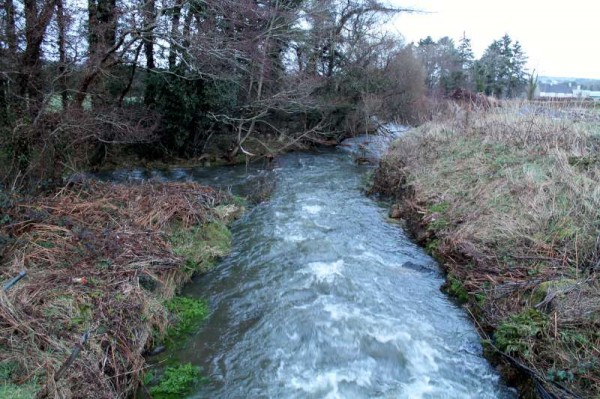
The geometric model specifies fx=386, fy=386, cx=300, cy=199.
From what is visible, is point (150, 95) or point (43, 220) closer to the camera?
point (43, 220)

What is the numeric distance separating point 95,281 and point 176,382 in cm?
169

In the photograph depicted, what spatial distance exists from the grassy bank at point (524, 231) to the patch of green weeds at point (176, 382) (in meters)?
3.51

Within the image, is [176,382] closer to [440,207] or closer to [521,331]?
[521,331]

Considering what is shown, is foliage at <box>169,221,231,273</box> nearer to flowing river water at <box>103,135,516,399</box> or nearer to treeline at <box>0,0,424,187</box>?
flowing river water at <box>103,135,516,399</box>

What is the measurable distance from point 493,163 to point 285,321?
6.34m

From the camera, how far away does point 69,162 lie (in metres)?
8.62

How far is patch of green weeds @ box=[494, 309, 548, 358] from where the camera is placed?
4.26 meters

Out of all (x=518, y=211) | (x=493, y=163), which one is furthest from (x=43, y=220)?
(x=493, y=163)

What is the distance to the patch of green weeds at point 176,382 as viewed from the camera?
4.03 metres

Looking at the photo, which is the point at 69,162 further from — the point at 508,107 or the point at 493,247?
the point at 508,107

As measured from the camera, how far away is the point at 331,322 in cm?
529

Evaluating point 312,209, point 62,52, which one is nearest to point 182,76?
point 62,52

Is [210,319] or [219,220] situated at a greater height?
[219,220]

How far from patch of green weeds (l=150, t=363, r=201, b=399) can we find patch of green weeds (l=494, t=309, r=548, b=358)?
11.6 feet
